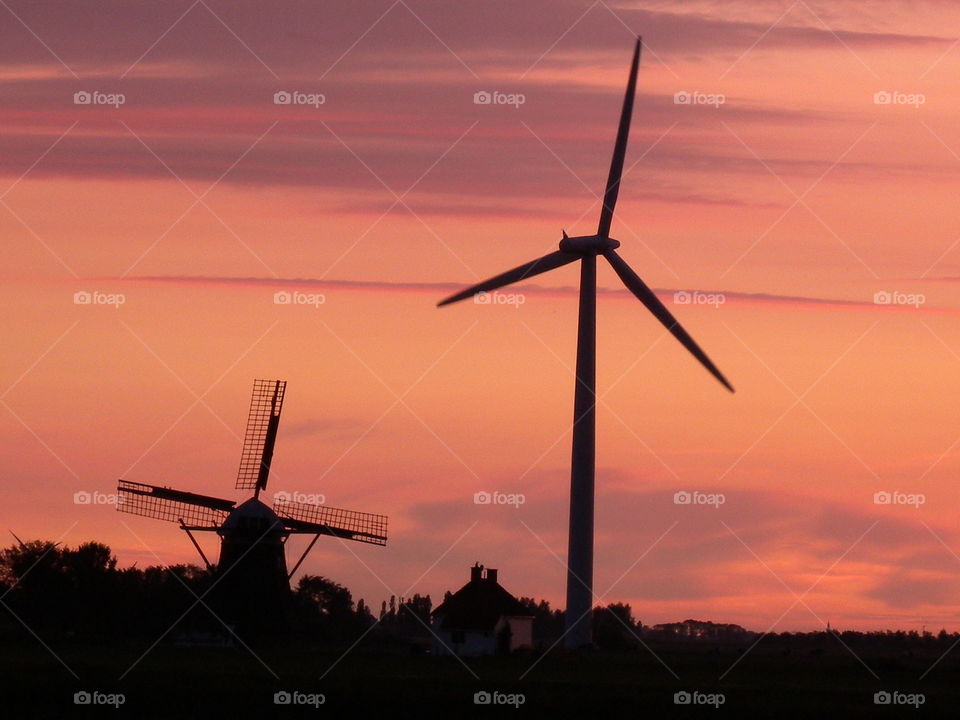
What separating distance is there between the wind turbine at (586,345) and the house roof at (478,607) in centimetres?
2360

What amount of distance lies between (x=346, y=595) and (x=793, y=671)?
171 feet

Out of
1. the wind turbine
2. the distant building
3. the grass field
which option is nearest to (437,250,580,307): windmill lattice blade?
the wind turbine

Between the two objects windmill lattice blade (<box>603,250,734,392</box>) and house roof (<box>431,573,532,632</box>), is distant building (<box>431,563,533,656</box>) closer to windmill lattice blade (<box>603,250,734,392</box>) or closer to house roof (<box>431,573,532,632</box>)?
house roof (<box>431,573,532,632</box>)

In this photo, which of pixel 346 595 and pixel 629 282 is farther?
pixel 346 595

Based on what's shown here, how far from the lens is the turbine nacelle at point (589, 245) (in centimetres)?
8344

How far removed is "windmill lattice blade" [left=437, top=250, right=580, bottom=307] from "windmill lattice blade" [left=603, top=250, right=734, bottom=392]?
6.81ft

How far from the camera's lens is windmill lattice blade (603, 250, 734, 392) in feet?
251

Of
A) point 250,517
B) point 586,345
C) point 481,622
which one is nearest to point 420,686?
point 586,345

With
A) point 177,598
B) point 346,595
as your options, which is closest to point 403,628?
point 346,595

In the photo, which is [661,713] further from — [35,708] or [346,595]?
[346,595]

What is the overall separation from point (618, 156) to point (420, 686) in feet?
91.8

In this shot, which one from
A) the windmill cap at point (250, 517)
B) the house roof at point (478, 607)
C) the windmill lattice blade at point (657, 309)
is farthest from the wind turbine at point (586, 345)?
the house roof at point (478, 607)

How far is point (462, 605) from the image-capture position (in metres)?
107

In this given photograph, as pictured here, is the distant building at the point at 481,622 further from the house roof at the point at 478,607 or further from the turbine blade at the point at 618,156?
the turbine blade at the point at 618,156
